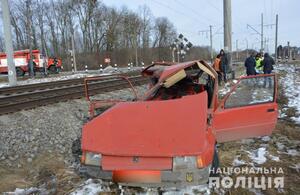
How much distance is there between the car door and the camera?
16.9 ft

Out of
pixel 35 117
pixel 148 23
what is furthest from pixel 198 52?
pixel 35 117

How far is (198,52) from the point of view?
9606cm

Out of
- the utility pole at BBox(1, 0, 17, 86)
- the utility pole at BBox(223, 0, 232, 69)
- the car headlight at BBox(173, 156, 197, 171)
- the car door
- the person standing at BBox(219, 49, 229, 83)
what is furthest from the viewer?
the utility pole at BBox(1, 0, 17, 86)

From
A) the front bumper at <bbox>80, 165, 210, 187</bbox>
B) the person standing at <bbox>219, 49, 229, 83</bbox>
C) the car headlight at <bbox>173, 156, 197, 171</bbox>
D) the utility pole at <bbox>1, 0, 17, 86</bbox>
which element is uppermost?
the utility pole at <bbox>1, 0, 17, 86</bbox>

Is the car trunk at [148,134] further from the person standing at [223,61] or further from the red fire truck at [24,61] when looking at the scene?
the red fire truck at [24,61]

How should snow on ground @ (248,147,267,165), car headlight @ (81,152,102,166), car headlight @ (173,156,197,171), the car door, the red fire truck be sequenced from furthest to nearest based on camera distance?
the red fire truck
snow on ground @ (248,147,267,165)
the car door
car headlight @ (81,152,102,166)
car headlight @ (173,156,197,171)

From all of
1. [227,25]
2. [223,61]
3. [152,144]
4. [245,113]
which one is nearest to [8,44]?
[223,61]

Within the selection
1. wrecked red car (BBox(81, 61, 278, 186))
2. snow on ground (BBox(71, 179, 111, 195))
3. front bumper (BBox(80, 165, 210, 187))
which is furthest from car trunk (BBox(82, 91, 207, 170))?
snow on ground (BBox(71, 179, 111, 195))

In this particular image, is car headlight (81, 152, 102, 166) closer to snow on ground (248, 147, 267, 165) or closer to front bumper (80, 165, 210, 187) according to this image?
front bumper (80, 165, 210, 187)

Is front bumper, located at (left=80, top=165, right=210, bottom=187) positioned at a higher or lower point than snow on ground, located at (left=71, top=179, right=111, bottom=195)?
higher

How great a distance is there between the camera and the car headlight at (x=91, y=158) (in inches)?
162

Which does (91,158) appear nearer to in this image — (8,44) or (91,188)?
(91,188)

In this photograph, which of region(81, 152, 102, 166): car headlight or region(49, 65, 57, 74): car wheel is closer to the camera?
region(81, 152, 102, 166): car headlight

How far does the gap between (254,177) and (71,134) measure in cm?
419
